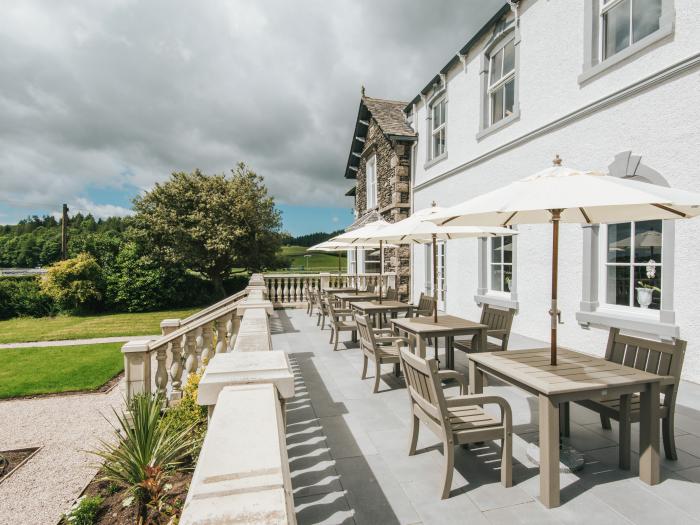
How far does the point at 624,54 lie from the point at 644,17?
580 mm

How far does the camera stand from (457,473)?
3123 mm

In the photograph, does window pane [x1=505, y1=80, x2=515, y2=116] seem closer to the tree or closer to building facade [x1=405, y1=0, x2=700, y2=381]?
building facade [x1=405, y1=0, x2=700, y2=381]

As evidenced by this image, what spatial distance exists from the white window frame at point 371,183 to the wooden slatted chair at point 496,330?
10.8 meters

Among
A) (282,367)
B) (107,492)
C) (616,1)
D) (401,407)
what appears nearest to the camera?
(282,367)

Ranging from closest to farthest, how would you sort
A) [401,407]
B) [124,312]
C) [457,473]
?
[457,473] < [401,407] < [124,312]

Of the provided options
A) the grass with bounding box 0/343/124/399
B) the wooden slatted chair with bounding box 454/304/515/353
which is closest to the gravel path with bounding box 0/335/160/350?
the grass with bounding box 0/343/124/399

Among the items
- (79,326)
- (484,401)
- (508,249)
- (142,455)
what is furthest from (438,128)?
(79,326)

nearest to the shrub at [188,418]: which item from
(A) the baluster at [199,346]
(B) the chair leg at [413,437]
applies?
(A) the baluster at [199,346]

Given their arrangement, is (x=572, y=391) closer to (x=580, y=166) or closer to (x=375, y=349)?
(x=375, y=349)

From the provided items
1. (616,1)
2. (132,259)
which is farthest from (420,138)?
(132,259)

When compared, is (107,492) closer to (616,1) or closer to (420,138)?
(616,1)

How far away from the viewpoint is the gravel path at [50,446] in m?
3.99

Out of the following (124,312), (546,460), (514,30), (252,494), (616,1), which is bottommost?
(124,312)

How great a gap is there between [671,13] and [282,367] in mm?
6749
